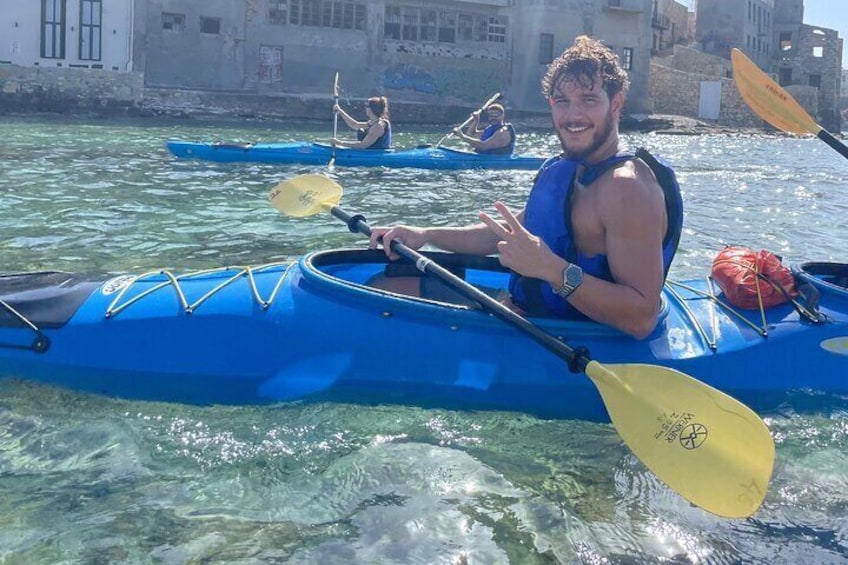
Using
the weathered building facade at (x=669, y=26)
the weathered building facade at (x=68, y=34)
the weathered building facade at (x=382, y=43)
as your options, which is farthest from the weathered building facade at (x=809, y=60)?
the weathered building facade at (x=68, y=34)

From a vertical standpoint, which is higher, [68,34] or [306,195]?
[68,34]

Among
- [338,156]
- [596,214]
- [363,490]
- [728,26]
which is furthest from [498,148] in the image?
[728,26]

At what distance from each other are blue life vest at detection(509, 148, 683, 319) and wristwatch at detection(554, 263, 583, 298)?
0.54 feet

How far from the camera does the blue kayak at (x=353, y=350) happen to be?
344 cm

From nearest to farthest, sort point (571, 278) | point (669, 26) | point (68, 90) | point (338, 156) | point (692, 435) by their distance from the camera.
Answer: point (692, 435) < point (571, 278) < point (338, 156) < point (68, 90) < point (669, 26)

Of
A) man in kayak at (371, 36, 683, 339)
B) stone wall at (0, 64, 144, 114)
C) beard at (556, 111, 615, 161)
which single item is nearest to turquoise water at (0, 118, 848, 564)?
man in kayak at (371, 36, 683, 339)

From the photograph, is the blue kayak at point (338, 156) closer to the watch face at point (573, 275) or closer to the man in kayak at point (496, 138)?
the man in kayak at point (496, 138)

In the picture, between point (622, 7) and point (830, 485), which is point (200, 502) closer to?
point (830, 485)

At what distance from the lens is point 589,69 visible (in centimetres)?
311

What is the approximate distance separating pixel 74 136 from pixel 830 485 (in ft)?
54.6

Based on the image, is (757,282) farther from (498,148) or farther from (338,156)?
(498,148)

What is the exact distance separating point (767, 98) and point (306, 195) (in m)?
2.83

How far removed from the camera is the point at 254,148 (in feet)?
40.8

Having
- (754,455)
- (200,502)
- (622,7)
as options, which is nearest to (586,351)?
(754,455)
